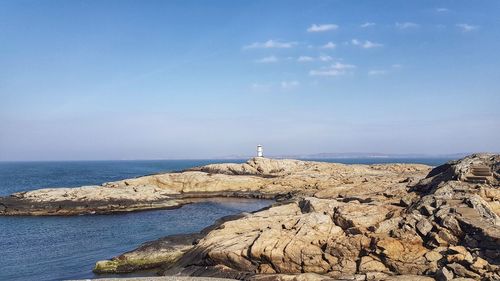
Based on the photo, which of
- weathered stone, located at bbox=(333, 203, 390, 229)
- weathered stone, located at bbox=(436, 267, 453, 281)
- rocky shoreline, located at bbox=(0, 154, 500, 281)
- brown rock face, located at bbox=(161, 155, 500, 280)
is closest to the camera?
weathered stone, located at bbox=(436, 267, 453, 281)

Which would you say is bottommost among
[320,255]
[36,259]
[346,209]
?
[36,259]

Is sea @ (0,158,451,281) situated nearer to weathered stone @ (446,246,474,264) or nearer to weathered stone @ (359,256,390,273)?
weathered stone @ (359,256,390,273)

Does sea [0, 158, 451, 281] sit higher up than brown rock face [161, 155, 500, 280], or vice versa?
brown rock face [161, 155, 500, 280]

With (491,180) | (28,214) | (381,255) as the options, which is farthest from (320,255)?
(28,214)

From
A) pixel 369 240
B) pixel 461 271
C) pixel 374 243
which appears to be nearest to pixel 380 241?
pixel 374 243

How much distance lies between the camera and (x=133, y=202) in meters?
63.2

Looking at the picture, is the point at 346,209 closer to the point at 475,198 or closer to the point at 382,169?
the point at 475,198

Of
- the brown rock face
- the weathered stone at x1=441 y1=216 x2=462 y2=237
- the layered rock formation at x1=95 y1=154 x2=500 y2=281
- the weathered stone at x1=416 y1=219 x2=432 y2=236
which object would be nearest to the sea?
the layered rock formation at x1=95 y1=154 x2=500 y2=281

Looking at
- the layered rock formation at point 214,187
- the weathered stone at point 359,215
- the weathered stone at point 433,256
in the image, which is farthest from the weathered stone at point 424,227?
the layered rock formation at point 214,187

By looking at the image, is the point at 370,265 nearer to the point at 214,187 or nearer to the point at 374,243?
the point at 374,243

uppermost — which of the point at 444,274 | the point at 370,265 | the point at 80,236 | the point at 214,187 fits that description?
the point at 444,274

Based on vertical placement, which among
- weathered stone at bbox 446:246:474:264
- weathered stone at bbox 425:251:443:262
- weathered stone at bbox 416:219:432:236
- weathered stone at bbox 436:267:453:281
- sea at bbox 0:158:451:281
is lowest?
sea at bbox 0:158:451:281

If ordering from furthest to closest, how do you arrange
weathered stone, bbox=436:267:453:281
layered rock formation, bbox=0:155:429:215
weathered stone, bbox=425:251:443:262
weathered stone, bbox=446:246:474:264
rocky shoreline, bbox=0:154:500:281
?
layered rock formation, bbox=0:155:429:215 → weathered stone, bbox=425:251:443:262 → rocky shoreline, bbox=0:154:500:281 → weathered stone, bbox=446:246:474:264 → weathered stone, bbox=436:267:453:281

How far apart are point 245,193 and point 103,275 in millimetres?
48963
